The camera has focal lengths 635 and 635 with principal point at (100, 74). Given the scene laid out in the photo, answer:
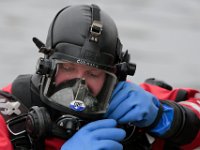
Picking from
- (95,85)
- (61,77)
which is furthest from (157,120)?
(61,77)

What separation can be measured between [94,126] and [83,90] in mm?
134

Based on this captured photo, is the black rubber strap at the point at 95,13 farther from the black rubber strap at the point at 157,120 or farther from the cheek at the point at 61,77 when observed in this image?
the black rubber strap at the point at 157,120

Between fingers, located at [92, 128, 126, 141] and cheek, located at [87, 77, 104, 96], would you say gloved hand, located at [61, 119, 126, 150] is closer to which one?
fingers, located at [92, 128, 126, 141]

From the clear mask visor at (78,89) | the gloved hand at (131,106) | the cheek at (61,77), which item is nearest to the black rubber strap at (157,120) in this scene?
the gloved hand at (131,106)

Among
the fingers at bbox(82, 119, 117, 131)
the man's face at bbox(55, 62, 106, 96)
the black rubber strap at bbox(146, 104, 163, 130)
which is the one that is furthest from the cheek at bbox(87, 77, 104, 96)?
the black rubber strap at bbox(146, 104, 163, 130)

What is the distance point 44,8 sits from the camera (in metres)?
5.65

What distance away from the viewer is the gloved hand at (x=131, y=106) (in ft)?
7.32

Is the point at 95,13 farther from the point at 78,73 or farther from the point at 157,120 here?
the point at 157,120

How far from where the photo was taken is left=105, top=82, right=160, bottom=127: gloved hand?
87.9 inches

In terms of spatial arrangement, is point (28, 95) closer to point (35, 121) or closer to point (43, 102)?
point (43, 102)

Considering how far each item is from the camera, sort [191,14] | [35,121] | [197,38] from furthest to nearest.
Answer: [191,14] → [197,38] → [35,121]

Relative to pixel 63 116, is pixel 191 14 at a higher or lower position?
lower

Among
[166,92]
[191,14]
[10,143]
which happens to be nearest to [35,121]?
[10,143]

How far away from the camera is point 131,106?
224cm
